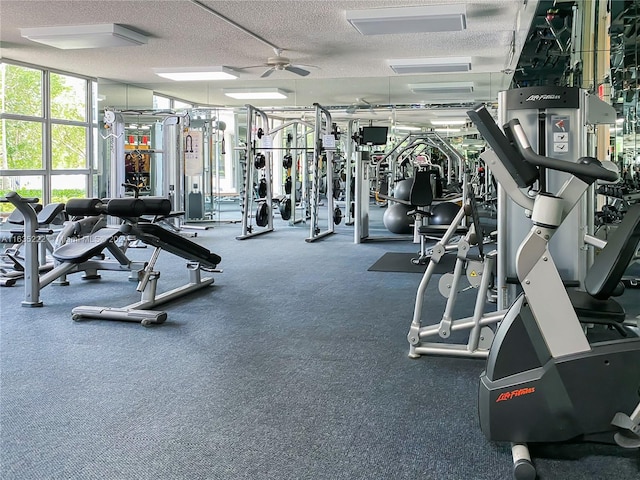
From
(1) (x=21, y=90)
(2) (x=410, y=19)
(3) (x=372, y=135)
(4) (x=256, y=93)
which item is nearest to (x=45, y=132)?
(1) (x=21, y=90)

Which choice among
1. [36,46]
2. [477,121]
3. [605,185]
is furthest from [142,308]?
[36,46]

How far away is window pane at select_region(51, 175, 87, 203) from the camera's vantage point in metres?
9.93

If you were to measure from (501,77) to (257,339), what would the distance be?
314 inches

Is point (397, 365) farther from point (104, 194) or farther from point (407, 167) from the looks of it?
point (407, 167)

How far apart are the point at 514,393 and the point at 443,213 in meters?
5.20

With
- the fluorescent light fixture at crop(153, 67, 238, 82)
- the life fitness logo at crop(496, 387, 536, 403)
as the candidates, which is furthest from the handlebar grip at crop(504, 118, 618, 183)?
the fluorescent light fixture at crop(153, 67, 238, 82)

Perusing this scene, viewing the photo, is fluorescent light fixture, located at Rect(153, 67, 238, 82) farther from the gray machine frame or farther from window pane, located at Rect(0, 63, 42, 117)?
the gray machine frame

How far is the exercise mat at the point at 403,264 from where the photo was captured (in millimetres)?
6019

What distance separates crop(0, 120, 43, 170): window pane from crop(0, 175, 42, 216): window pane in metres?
0.16

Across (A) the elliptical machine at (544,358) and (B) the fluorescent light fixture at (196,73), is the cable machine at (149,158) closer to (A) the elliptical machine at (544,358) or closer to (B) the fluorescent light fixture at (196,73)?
(B) the fluorescent light fixture at (196,73)

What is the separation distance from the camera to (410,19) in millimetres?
6223

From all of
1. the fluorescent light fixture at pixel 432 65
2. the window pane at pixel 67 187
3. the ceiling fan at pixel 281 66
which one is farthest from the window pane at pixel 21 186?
the fluorescent light fixture at pixel 432 65

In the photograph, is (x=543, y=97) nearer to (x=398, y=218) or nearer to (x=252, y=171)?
(x=398, y=218)

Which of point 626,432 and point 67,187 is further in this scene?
point 67,187
